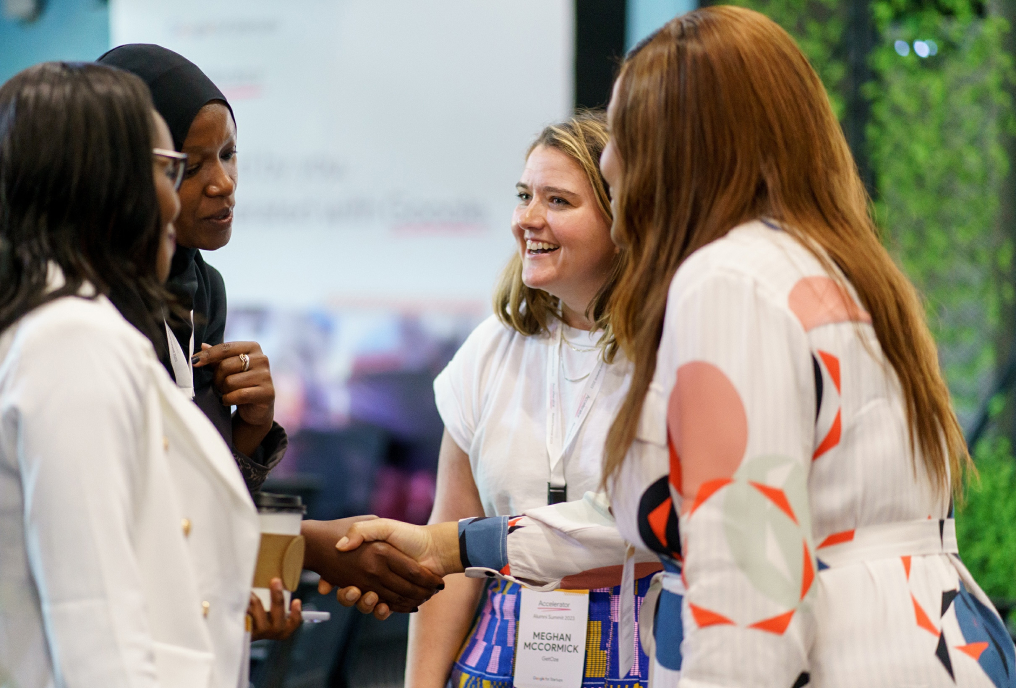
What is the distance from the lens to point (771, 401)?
3.22 ft

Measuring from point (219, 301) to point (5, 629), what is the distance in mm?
920

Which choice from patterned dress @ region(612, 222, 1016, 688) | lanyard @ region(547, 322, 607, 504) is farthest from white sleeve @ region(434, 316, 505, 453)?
patterned dress @ region(612, 222, 1016, 688)

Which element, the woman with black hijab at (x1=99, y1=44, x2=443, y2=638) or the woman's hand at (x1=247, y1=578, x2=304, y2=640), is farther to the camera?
the woman with black hijab at (x1=99, y1=44, x2=443, y2=638)

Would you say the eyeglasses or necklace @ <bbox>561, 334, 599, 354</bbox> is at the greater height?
the eyeglasses

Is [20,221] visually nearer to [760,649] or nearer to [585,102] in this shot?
[760,649]

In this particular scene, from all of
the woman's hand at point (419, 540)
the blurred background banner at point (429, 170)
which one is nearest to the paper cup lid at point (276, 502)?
the woman's hand at point (419, 540)

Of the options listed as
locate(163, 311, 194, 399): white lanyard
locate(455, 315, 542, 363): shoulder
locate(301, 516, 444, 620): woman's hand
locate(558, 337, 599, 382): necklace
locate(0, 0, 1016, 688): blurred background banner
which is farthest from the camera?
locate(0, 0, 1016, 688): blurred background banner

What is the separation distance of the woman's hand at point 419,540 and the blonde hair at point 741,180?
698 millimetres

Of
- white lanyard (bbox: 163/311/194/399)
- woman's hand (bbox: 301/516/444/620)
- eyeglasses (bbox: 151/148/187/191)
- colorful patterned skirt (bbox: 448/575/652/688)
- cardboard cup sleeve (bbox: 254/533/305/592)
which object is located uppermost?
eyeglasses (bbox: 151/148/187/191)

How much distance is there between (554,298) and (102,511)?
1.19m

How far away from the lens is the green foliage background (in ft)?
14.7

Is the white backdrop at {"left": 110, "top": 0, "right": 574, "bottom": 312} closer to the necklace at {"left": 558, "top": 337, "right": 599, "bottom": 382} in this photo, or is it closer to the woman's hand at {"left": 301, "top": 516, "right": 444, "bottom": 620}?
the necklace at {"left": 558, "top": 337, "right": 599, "bottom": 382}

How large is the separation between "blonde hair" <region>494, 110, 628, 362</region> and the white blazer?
970mm

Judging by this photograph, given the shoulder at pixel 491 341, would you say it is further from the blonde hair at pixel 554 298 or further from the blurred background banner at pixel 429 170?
the blurred background banner at pixel 429 170
